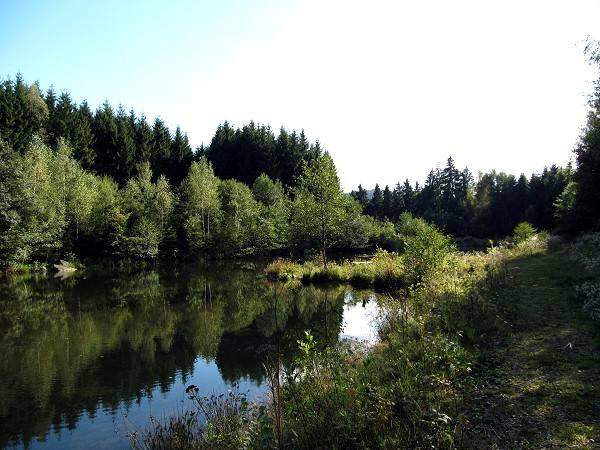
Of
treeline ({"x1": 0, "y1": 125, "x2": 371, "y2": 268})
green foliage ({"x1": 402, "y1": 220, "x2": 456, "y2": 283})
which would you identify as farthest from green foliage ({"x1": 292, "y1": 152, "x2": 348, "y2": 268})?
green foliage ({"x1": 402, "y1": 220, "x2": 456, "y2": 283})

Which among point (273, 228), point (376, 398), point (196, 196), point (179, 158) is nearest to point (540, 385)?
point (376, 398)

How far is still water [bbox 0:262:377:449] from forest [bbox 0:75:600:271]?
9839 millimetres

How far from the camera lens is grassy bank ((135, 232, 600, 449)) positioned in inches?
165

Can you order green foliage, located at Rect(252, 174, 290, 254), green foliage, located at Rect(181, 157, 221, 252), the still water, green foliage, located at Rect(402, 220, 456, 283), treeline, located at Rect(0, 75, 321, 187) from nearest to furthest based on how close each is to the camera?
1. the still water
2. green foliage, located at Rect(402, 220, 456, 283)
3. green foliage, located at Rect(252, 174, 290, 254)
4. green foliage, located at Rect(181, 157, 221, 252)
5. treeline, located at Rect(0, 75, 321, 187)

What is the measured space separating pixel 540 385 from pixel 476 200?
82497 millimetres

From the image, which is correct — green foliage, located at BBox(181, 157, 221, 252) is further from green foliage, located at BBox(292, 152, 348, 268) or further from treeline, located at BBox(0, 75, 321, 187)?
green foliage, located at BBox(292, 152, 348, 268)

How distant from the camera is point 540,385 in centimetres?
519

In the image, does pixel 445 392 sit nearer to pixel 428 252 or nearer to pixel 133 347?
pixel 133 347

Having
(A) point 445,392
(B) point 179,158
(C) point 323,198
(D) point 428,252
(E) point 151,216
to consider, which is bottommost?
(A) point 445,392

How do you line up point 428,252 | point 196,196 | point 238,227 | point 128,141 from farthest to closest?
point 128,141 < point 196,196 < point 238,227 < point 428,252

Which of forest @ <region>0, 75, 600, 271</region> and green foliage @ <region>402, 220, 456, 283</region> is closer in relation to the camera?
green foliage @ <region>402, 220, 456, 283</region>

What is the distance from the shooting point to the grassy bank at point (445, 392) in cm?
418

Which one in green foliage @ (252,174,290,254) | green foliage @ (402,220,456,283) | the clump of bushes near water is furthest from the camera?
green foliage @ (252,174,290,254)

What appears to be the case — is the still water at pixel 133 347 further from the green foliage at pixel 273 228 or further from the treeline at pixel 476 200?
the treeline at pixel 476 200
